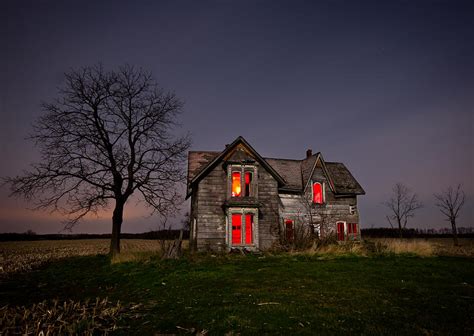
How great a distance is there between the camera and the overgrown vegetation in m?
6.09

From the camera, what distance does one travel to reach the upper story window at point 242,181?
76.2ft

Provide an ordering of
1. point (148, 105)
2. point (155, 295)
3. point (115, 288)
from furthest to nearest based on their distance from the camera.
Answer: point (148, 105) < point (115, 288) < point (155, 295)

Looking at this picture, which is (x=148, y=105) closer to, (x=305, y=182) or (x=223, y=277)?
(x=305, y=182)

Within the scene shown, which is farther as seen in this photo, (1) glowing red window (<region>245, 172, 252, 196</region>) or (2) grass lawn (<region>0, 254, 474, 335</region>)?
(1) glowing red window (<region>245, 172, 252, 196</region>)

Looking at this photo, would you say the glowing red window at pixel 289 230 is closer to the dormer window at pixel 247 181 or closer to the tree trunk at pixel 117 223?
the dormer window at pixel 247 181


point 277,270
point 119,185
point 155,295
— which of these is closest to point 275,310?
point 155,295

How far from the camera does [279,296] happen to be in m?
8.52

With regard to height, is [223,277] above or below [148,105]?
below

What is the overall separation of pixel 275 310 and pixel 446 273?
9.66m

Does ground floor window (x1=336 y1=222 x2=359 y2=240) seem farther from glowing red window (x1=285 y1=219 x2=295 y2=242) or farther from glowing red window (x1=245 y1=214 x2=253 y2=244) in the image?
glowing red window (x1=245 y1=214 x2=253 y2=244)

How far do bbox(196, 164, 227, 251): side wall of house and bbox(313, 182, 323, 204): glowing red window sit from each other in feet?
28.3

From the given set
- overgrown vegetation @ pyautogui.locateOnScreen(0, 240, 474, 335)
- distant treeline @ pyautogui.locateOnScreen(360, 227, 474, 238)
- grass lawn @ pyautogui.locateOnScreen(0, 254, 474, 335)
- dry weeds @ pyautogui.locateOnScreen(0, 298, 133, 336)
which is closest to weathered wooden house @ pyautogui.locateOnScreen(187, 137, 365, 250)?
overgrown vegetation @ pyautogui.locateOnScreen(0, 240, 474, 335)

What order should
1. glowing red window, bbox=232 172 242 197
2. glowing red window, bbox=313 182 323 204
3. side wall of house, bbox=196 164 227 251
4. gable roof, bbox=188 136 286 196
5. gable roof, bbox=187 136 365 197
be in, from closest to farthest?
side wall of house, bbox=196 164 227 251
gable roof, bbox=188 136 286 196
gable roof, bbox=187 136 365 197
glowing red window, bbox=232 172 242 197
glowing red window, bbox=313 182 323 204

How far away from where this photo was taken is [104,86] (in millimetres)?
23312
